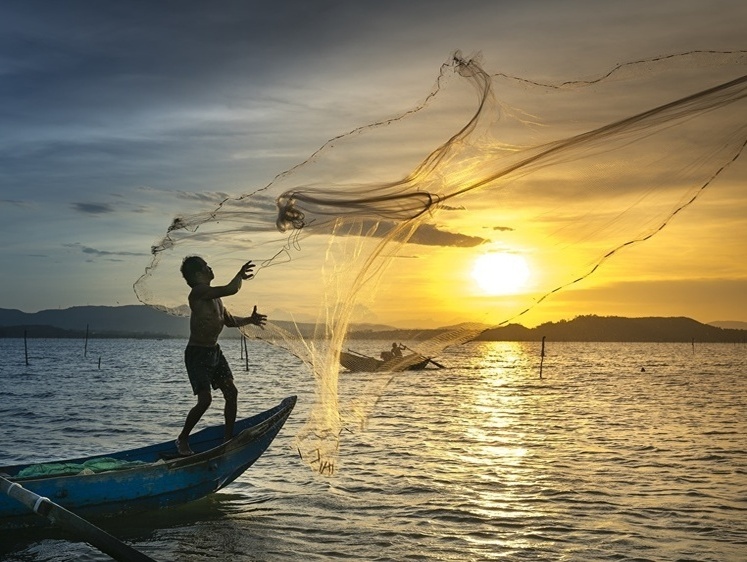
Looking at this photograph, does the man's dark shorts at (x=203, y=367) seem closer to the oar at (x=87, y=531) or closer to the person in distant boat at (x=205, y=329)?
the person in distant boat at (x=205, y=329)

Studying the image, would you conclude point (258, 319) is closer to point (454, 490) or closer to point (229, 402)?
point (229, 402)

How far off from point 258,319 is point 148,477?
9.09 feet

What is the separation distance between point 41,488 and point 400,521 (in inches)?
192

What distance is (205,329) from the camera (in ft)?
35.6

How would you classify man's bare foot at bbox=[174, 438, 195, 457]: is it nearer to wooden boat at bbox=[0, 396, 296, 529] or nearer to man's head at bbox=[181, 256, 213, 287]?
wooden boat at bbox=[0, 396, 296, 529]

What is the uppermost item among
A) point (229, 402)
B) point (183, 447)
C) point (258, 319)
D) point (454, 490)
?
point (258, 319)

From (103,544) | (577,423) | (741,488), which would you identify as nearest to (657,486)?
(741,488)

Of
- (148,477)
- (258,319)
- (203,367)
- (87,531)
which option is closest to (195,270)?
(258,319)

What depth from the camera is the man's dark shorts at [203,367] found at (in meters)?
11.0

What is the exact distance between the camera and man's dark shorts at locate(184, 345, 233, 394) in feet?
36.2

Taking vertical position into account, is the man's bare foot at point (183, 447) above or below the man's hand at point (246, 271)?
below

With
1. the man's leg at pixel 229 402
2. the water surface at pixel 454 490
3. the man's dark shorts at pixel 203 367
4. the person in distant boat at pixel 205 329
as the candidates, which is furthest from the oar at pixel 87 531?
the man's leg at pixel 229 402

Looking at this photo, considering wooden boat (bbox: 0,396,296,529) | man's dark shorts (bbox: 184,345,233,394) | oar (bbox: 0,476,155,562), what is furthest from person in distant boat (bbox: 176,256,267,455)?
oar (bbox: 0,476,155,562)

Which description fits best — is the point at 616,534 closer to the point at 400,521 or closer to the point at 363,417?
the point at 400,521
